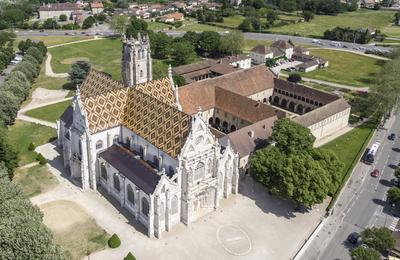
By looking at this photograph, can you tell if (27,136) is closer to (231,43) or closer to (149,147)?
(149,147)

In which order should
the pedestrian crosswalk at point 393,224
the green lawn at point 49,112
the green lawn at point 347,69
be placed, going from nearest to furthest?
1. the pedestrian crosswalk at point 393,224
2. the green lawn at point 49,112
3. the green lawn at point 347,69

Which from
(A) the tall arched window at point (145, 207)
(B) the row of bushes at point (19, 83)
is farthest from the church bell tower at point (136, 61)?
(B) the row of bushes at point (19, 83)

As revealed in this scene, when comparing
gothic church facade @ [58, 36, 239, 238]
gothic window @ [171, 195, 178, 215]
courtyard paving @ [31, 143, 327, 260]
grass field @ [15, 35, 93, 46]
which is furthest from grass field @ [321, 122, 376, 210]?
grass field @ [15, 35, 93, 46]

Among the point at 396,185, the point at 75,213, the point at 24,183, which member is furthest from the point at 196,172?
the point at 396,185

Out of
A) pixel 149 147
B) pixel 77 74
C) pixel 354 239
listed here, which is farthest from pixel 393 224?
pixel 77 74

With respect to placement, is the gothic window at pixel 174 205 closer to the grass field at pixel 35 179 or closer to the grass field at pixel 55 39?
the grass field at pixel 35 179

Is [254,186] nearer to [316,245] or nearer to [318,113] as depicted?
[316,245]
